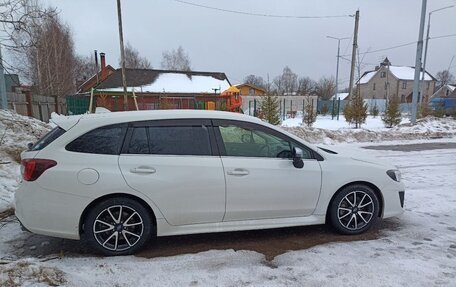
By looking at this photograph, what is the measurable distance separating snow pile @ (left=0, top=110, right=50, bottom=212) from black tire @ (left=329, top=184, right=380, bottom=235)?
483 centimetres

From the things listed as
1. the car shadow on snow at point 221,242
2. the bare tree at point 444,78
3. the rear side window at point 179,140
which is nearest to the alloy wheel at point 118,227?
the car shadow on snow at point 221,242

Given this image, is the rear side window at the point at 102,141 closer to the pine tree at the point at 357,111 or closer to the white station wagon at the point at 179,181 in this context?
the white station wagon at the point at 179,181

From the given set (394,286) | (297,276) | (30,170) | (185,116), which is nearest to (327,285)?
(297,276)

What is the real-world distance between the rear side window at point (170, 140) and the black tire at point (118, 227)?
61 cm

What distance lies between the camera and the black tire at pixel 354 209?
4.10 metres

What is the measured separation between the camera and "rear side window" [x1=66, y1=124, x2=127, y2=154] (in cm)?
353

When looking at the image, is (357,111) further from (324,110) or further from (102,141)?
(324,110)

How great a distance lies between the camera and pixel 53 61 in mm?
32812

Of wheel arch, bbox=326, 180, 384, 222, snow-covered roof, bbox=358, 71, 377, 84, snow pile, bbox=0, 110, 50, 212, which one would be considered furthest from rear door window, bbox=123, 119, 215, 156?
snow-covered roof, bbox=358, 71, 377, 84

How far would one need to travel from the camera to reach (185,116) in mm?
3852

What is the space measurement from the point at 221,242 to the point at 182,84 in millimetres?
35140

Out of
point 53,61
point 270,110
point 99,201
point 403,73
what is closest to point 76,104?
point 53,61

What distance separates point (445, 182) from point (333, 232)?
4.08 m

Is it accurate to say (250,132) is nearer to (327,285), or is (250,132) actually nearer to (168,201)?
(168,201)
